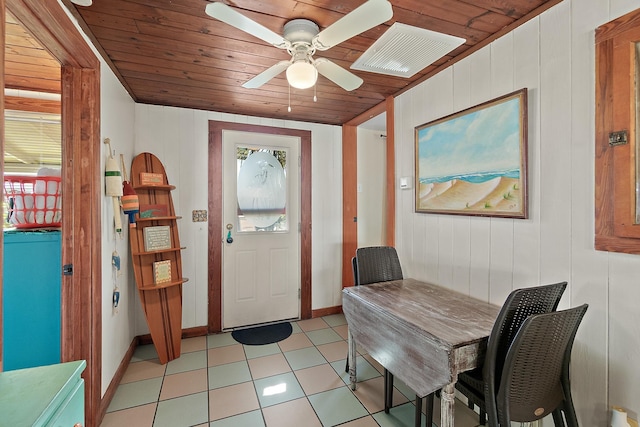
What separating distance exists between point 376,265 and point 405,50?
155 cm

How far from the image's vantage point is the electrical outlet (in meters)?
3.05

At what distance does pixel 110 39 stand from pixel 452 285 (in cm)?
272

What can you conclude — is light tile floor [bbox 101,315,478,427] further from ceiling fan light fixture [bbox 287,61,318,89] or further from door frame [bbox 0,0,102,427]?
ceiling fan light fixture [bbox 287,61,318,89]

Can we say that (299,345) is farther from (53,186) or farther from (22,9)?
(22,9)

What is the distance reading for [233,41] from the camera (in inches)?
71.0

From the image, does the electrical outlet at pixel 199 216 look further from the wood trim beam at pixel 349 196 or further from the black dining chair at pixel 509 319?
the black dining chair at pixel 509 319

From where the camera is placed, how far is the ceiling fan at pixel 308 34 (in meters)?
1.18

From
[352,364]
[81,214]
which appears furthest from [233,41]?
[352,364]

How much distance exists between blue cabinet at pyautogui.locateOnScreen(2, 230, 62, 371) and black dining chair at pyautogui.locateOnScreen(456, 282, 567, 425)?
2.48m

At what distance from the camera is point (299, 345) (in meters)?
2.83

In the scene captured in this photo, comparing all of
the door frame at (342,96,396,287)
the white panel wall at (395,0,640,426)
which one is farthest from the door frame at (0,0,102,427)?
the door frame at (342,96,396,287)

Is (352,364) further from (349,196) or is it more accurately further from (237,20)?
(237,20)

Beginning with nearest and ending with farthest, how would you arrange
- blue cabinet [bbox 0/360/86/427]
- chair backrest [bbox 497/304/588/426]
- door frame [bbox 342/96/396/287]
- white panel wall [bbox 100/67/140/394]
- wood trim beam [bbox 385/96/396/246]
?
blue cabinet [bbox 0/360/86/427] < chair backrest [bbox 497/304/588/426] < white panel wall [bbox 100/67/140/394] < wood trim beam [bbox 385/96/396/246] < door frame [bbox 342/96/396/287]

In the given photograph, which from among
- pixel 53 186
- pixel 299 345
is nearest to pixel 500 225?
pixel 299 345
